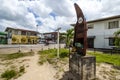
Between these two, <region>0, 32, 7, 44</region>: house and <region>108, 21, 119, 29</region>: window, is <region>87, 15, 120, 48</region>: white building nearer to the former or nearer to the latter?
<region>108, 21, 119, 29</region>: window

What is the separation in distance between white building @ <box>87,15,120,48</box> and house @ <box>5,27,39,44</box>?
26461mm

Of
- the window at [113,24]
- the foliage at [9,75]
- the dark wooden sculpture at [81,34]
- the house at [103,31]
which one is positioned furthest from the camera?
the house at [103,31]

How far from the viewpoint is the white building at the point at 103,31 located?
20156mm

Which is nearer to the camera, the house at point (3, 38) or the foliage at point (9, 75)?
the foliage at point (9, 75)

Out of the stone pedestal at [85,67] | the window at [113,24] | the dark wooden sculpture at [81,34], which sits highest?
the window at [113,24]

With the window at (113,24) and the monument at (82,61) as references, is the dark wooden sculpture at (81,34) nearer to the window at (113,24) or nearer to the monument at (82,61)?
the monument at (82,61)

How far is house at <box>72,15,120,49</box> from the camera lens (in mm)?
20109

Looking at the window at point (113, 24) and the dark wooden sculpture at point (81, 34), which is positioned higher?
the window at point (113, 24)

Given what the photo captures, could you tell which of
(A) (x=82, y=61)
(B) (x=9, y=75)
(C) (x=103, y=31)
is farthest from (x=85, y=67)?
(C) (x=103, y=31)

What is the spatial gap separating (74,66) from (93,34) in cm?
1725

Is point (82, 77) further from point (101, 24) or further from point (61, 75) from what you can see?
point (101, 24)

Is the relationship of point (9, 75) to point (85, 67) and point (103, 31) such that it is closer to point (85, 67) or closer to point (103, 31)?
point (85, 67)

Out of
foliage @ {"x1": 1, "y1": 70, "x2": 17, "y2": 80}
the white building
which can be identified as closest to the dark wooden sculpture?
foliage @ {"x1": 1, "y1": 70, "x2": 17, "y2": 80}

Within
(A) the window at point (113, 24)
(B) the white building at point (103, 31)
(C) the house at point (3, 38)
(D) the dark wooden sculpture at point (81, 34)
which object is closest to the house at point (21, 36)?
(C) the house at point (3, 38)
